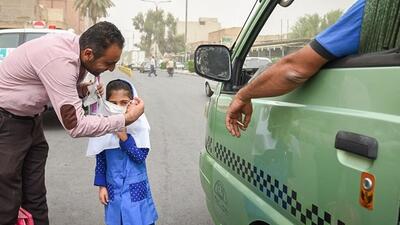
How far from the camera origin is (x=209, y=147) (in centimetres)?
322

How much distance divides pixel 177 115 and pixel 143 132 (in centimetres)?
863

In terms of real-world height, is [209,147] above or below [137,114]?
below

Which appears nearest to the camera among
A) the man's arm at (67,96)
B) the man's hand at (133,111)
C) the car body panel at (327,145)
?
the car body panel at (327,145)

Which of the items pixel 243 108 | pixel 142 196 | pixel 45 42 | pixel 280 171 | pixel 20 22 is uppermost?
pixel 20 22

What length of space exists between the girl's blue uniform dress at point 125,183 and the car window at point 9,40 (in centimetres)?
753

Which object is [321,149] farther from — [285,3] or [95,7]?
[95,7]

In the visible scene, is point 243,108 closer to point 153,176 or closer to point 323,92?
point 323,92

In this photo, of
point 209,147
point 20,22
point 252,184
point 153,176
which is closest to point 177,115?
point 153,176

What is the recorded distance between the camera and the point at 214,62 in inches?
110

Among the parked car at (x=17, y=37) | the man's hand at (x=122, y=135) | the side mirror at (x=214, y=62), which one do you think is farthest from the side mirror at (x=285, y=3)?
the parked car at (x=17, y=37)

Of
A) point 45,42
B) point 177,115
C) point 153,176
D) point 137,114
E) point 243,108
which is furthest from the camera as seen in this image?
point 177,115

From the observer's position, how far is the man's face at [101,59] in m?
2.53

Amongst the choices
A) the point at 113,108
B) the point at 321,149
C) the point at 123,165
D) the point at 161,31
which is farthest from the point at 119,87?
the point at 161,31

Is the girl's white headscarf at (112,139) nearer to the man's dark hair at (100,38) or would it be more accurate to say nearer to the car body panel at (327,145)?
the man's dark hair at (100,38)
